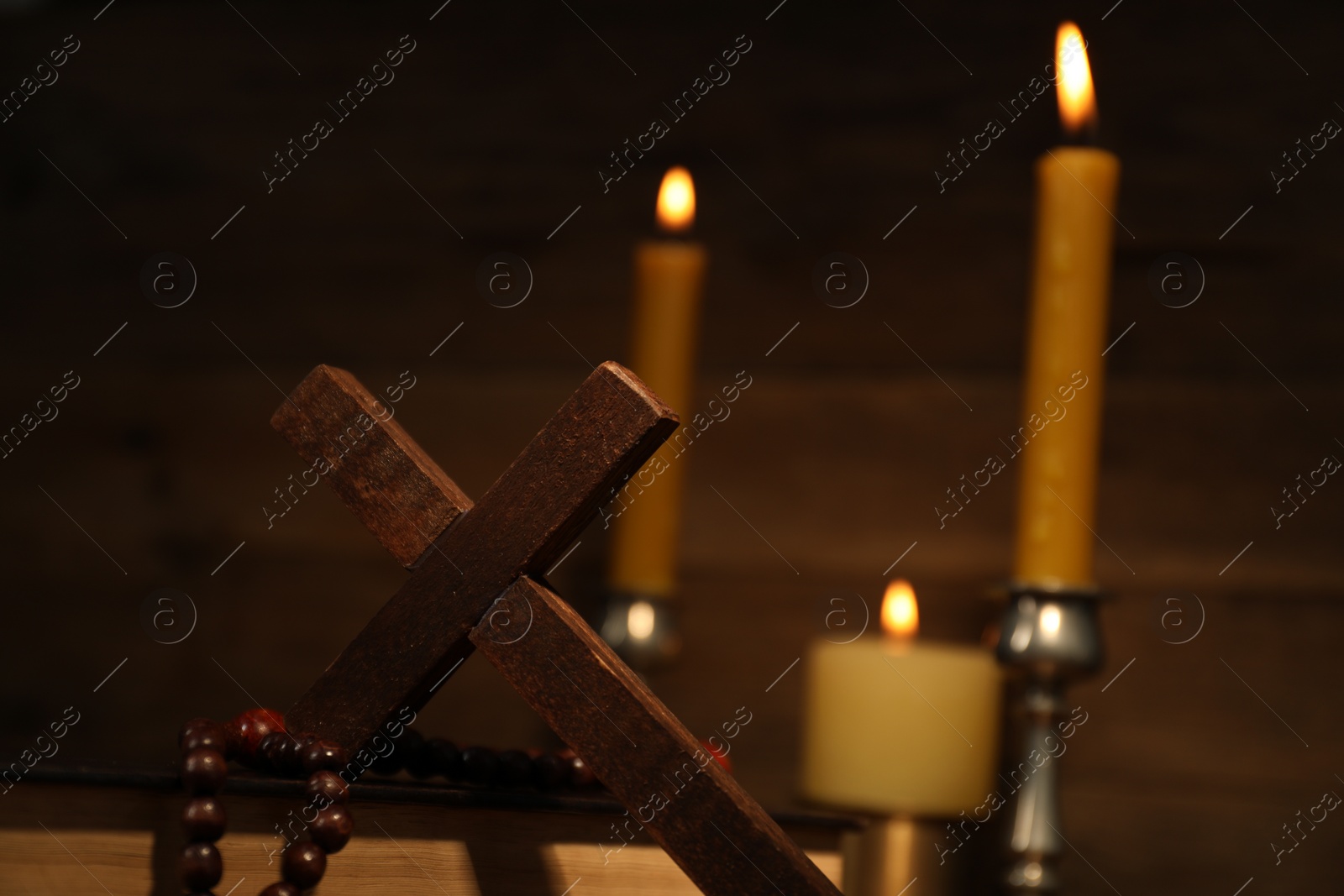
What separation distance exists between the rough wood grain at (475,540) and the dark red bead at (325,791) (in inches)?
2.3

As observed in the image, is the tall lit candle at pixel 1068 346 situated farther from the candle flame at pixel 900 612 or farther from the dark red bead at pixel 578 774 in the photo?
the dark red bead at pixel 578 774

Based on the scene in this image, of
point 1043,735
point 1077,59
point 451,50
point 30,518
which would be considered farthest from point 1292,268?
point 30,518

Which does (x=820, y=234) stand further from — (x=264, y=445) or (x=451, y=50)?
(x=264, y=445)

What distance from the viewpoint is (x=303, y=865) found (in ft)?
1.51

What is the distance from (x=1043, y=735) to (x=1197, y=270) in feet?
1.33

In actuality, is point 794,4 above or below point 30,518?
above

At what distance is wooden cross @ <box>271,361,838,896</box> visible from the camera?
483mm

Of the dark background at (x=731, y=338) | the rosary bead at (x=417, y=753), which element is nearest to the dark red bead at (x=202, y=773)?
the rosary bead at (x=417, y=753)

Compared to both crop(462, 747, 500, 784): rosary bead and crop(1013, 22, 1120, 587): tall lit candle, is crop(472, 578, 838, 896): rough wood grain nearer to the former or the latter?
crop(462, 747, 500, 784): rosary bead

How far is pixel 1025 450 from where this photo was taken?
27.7 inches

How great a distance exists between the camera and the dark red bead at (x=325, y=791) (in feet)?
1.52

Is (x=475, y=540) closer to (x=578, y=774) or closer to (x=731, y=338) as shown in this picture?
(x=578, y=774)

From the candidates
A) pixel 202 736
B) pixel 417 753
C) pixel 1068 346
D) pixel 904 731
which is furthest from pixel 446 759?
pixel 1068 346

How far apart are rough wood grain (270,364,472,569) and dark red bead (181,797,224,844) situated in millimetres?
129
